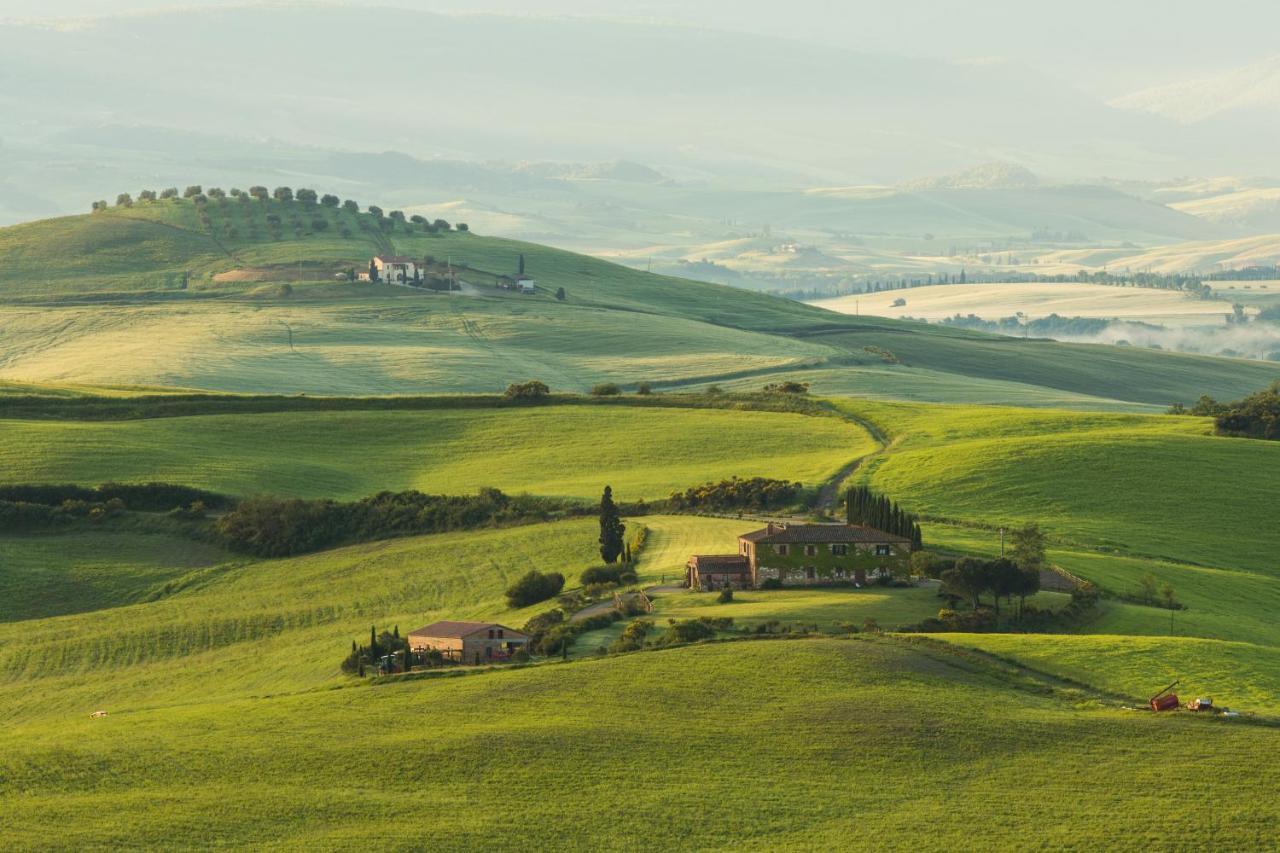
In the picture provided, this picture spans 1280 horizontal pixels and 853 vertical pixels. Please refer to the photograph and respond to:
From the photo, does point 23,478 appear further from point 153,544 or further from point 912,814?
point 912,814

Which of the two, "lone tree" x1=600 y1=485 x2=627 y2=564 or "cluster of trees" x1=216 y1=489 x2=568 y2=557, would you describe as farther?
"cluster of trees" x1=216 y1=489 x2=568 y2=557

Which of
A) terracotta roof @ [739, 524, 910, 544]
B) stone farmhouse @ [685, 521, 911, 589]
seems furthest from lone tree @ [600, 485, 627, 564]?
terracotta roof @ [739, 524, 910, 544]

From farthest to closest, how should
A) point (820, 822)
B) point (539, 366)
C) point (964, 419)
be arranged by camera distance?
point (539, 366) → point (964, 419) → point (820, 822)

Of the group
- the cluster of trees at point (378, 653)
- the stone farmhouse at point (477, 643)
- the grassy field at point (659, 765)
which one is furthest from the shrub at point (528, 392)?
the grassy field at point (659, 765)

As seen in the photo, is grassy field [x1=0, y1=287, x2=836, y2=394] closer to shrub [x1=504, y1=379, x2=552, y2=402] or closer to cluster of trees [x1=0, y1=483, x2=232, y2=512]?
shrub [x1=504, y1=379, x2=552, y2=402]

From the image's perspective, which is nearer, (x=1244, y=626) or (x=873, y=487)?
(x=1244, y=626)

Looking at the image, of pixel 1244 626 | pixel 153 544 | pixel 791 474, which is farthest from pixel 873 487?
pixel 153 544

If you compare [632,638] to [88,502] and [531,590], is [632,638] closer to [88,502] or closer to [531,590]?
[531,590]

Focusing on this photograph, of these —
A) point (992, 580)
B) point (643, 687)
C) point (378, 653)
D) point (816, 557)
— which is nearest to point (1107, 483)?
point (816, 557)
